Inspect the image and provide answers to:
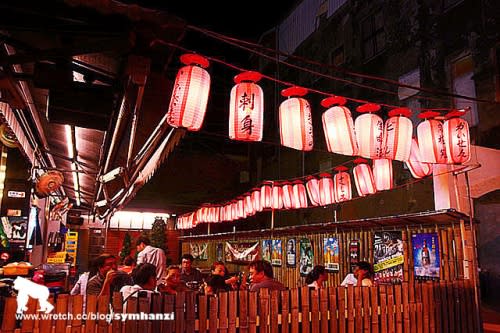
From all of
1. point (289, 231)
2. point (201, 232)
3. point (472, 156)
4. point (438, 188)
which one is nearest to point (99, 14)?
point (438, 188)

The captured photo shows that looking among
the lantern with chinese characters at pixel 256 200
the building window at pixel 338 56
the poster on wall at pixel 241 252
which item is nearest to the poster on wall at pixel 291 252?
the lantern with chinese characters at pixel 256 200

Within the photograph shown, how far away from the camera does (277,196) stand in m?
15.7

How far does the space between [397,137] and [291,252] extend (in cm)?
913

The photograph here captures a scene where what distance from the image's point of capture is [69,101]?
6.11 meters

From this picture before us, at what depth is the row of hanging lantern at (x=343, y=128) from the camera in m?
6.98

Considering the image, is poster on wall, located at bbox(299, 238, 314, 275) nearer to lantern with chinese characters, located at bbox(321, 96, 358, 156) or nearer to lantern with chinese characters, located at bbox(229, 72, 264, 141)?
lantern with chinese characters, located at bbox(321, 96, 358, 156)

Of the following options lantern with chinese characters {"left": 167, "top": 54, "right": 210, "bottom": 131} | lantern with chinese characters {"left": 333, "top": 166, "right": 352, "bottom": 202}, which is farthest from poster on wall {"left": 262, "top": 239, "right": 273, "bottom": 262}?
lantern with chinese characters {"left": 167, "top": 54, "right": 210, "bottom": 131}

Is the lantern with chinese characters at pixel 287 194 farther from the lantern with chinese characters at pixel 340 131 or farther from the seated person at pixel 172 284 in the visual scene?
the lantern with chinese characters at pixel 340 131

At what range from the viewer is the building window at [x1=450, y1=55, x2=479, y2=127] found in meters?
12.8

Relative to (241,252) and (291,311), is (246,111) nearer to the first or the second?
(291,311)

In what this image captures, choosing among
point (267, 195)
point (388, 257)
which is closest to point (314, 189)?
point (267, 195)

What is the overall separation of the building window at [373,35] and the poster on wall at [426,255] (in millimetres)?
8866

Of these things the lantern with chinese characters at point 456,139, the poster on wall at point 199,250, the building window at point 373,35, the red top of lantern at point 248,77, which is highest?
the building window at point 373,35

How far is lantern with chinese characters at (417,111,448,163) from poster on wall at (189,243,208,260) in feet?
64.6
